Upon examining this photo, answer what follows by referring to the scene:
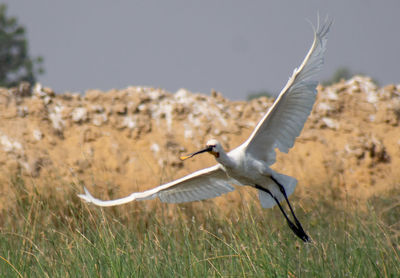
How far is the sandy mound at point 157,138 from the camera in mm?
8484

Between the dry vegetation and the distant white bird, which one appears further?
the dry vegetation

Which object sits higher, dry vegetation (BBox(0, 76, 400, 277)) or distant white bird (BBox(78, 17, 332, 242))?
distant white bird (BBox(78, 17, 332, 242))

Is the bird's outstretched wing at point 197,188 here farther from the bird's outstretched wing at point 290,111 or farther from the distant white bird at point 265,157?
the bird's outstretched wing at point 290,111

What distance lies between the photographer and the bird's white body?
4.80m

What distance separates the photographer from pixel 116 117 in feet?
30.6

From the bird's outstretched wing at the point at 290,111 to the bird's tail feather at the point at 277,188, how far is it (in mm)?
222

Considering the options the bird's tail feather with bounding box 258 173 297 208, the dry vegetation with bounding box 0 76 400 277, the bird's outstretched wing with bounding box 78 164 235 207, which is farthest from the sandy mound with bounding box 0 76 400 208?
the bird's tail feather with bounding box 258 173 297 208

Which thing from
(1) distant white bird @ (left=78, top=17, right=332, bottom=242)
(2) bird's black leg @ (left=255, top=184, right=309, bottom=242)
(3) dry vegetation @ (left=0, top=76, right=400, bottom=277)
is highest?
(1) distant white bird @ (left=78, top=17, right=332, bottom=242)

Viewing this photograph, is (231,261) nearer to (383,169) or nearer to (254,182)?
(254,182)

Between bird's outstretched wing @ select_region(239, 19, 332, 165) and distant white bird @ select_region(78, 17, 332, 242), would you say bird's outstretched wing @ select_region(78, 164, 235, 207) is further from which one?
bird's outstretched wing @ select_region(239, 19, 332, 165)

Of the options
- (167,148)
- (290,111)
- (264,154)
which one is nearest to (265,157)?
(264,154)

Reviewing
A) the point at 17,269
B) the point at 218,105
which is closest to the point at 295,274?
the point at 17,269

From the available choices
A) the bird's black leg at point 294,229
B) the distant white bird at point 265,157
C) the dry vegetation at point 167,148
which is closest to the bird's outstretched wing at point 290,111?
the distant white bird at point 265,157

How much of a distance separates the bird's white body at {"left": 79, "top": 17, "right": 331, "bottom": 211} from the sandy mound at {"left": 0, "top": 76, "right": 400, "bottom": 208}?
2.62 meters
